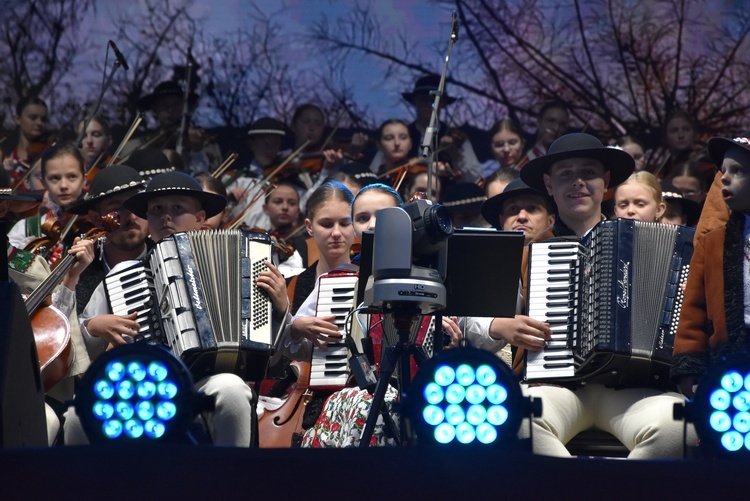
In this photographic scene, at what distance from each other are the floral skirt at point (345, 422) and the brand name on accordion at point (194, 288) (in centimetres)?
68

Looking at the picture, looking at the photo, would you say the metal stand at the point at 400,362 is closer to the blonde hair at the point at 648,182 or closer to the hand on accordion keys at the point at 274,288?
the hand on accordion keys at the point at 274,288

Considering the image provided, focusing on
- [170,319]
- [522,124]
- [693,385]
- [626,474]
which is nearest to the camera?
[626,474]

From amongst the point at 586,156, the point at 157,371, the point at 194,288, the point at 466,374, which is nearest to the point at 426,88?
the point at 586,156

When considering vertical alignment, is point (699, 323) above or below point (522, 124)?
below

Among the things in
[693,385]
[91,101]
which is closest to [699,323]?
[693,385]

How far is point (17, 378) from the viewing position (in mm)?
3488

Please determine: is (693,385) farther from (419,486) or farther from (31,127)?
(31,127)

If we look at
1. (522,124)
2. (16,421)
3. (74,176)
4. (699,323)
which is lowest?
(16,421)

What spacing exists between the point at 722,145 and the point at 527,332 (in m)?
1.06

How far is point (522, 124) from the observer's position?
29.3ft

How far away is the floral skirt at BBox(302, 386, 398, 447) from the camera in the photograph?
450cm

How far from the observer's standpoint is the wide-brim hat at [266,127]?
8.62m

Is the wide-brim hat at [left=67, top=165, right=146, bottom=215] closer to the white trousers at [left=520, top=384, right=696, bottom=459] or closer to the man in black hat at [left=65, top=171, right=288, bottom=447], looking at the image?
the man in black hat at [left=65, top=171, right=288, bottom=447]

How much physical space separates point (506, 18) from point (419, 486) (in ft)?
22.8
